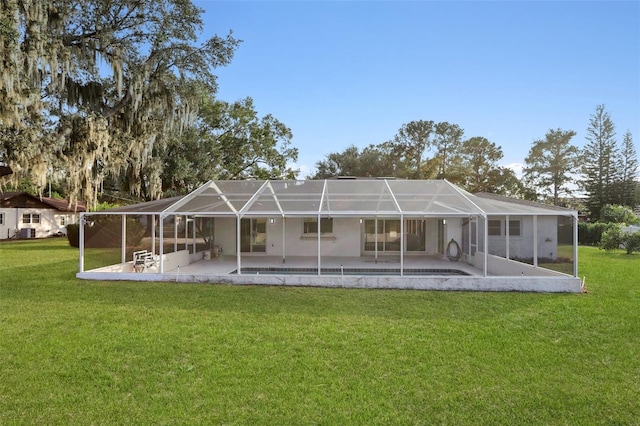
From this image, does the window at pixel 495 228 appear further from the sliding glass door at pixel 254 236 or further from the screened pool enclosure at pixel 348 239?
the sliding glass door at pixel 254 236

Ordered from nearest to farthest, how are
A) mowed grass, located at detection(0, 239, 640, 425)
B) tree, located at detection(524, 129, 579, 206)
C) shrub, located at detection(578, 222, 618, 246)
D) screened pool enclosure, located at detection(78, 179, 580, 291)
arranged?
mowed grass, located at detection(0, 239, 640, 425) < screened pool enclosure, located at detection(78, 179, 580, 291) < shrub, located at detection(578, 222, 618, 246) < tree, located at detection(524, 129, 579, 206)

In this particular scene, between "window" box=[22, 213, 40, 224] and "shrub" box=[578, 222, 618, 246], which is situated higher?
"window" box=[22, 213, 40, 224]

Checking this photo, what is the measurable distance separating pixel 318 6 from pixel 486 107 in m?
9.84

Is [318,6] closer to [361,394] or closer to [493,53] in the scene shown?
[493,53]

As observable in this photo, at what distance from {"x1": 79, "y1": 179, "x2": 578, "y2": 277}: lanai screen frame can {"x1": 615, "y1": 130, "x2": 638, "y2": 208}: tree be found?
33.8 m

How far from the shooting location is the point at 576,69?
1430 cm

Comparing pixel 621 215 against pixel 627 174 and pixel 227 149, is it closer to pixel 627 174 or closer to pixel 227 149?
pixel 627 174

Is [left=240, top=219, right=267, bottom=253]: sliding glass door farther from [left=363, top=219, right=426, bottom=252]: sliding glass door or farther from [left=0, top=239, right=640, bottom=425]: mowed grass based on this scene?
[left=0, top=239, right=640, bottom=425]: mowed grass

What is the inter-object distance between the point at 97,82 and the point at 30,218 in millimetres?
20081

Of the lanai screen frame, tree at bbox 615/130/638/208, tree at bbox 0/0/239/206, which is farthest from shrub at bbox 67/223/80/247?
tree at bbox 615/130/638/208

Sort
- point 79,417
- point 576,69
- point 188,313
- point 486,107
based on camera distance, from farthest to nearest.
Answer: point 486,107, point 576,69, point 188,313, point 79,417

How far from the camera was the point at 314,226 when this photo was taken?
15.6 metres

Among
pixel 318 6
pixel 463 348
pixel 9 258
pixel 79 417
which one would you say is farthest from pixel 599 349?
pixel 9 258

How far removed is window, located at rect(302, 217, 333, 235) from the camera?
15.5 metres
